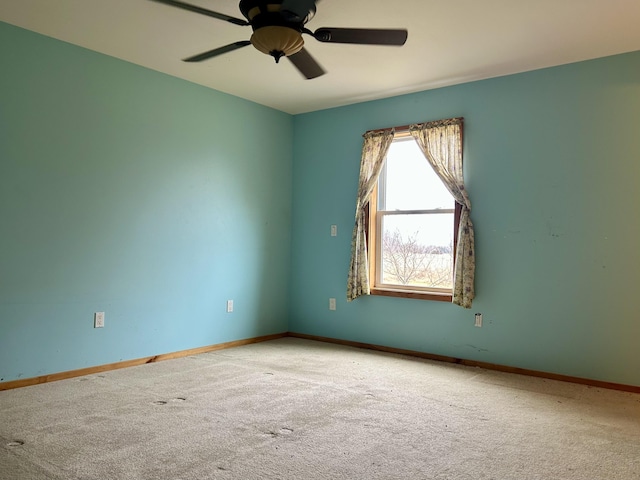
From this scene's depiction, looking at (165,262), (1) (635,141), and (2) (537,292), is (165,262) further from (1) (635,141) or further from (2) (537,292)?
(1) (635,141)

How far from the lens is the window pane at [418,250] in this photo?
4629mm

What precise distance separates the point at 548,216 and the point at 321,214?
2336 mm

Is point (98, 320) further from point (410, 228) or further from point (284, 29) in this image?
point (410, 228)

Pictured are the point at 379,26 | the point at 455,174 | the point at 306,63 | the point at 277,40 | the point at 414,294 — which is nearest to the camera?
the point at 277,40

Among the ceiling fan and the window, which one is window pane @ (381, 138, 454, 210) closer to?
the window

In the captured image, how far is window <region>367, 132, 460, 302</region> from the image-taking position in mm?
4633

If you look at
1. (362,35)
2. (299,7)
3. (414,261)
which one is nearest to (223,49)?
(299,7)

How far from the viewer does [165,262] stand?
4.40 m

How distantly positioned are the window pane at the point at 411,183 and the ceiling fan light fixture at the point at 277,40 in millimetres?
2332

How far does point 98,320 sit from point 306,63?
254cm

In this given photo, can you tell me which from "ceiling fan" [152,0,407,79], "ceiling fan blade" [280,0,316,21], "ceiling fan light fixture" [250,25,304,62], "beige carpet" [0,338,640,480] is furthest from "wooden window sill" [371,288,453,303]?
"ceiling fan blade" [280,0,316,21]

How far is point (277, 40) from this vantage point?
2650mm

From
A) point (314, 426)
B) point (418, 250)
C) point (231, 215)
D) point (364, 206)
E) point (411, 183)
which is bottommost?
point (314, 426)

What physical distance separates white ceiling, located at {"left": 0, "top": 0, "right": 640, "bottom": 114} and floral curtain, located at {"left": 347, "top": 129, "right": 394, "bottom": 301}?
594mm
